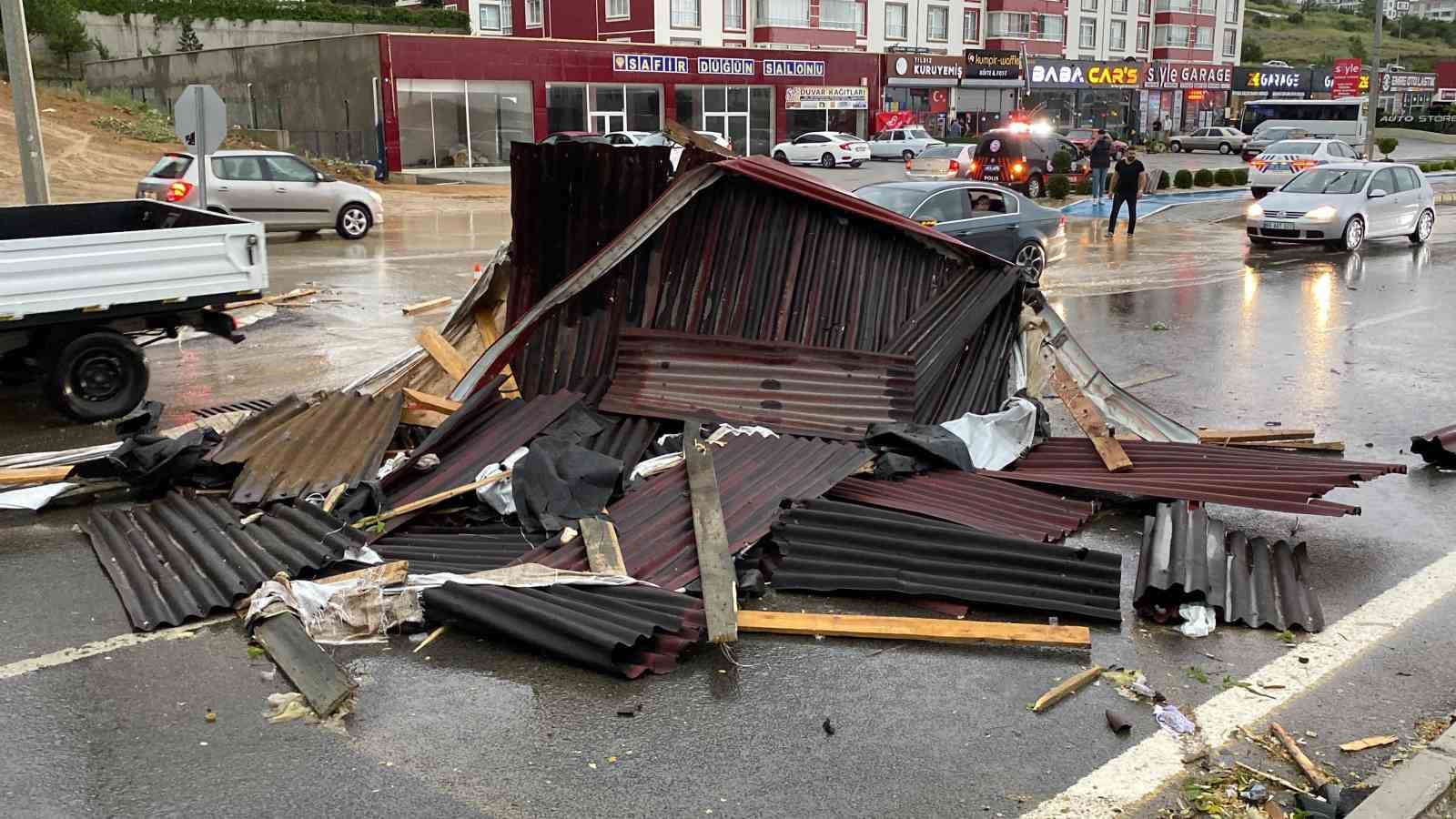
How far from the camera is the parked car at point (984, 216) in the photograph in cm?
1633

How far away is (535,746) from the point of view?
16.0 ft

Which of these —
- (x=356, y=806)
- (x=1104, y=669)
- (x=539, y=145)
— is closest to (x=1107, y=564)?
(x=1104, y=669)

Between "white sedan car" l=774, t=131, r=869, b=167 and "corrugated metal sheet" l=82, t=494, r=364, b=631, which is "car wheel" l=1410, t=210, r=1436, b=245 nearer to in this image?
"corrugated metal sheet" l=82, t=494, r=364, b=631

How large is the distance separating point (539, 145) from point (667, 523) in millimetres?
4152

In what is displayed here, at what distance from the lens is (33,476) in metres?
8.02

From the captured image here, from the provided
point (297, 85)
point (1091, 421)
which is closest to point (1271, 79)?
point (297, 85)

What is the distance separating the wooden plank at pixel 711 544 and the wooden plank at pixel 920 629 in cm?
15

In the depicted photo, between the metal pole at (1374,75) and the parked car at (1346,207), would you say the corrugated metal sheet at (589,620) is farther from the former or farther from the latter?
the metal pole at (1374,75)

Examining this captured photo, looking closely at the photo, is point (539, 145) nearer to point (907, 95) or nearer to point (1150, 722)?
point (1150, 722)

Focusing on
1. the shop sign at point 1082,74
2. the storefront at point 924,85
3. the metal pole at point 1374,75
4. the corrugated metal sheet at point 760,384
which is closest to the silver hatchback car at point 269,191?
the corrugated metal sheet at point 760,384

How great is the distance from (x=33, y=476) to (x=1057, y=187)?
27562mm

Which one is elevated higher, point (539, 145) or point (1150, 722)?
point (539, 145)

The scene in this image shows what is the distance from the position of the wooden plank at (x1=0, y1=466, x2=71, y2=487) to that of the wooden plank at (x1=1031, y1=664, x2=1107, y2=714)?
21.1 feet

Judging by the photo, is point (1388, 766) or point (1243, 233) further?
point (1243, 233)
